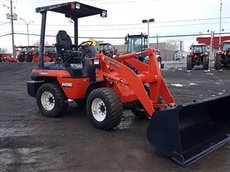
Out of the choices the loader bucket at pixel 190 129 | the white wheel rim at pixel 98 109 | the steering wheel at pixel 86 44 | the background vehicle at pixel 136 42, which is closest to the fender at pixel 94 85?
the white wheel rim at pixel 98 109

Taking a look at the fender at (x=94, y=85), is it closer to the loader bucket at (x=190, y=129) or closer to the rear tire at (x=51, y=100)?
the rear tire at (x=51, y=100)

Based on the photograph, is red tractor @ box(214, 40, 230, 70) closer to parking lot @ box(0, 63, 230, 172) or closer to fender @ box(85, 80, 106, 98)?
parking lot @ box(0, 63, 230, 172)

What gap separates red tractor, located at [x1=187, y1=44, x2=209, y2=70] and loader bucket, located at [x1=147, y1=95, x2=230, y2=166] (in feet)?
60.9

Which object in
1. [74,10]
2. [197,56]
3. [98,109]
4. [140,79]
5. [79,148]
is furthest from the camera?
[197,56]

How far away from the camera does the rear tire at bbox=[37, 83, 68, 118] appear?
6891 millimetres

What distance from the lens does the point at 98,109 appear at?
5.91 metres

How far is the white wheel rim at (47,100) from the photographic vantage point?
7178 millimetres

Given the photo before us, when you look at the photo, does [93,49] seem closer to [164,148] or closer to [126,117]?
[126,117]

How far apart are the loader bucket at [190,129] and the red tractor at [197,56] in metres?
18.6

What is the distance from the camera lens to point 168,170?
13.4ft

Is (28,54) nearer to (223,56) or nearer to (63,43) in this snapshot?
(223,56)

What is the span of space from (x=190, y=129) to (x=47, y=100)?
365cm

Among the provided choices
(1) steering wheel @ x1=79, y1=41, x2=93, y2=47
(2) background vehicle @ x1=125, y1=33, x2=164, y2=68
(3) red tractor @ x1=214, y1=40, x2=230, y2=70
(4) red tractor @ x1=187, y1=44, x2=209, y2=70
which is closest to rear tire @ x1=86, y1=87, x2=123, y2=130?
(1) steering wheel @ x1=79, y1=41, x2=93, y2=47

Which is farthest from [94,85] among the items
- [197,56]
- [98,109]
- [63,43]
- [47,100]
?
[197,56]
